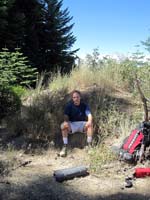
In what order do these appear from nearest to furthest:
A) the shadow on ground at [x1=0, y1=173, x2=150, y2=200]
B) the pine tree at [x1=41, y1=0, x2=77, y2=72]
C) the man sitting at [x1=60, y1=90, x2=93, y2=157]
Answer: the shadow on ground at [x1=0, y1=173, x2=150, y2=200], the man sitting at [x1=60, y1=90, x2=93, y2=157], the pine tree at [x1=41, y1=0, x2=77, y2=72]

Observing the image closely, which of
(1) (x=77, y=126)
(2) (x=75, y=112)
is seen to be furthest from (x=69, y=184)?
(2) (x=75, y=112)

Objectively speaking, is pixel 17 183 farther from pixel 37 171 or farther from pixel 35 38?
pixel 35 38

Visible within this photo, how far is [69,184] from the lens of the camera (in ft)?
15.6

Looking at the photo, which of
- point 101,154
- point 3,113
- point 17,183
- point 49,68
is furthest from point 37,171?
point 49,68

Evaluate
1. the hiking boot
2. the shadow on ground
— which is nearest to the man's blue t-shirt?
the hiking boot

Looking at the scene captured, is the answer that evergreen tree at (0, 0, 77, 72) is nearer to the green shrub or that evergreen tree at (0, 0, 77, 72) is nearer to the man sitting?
the green shrub

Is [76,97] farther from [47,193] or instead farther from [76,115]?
[47,193]

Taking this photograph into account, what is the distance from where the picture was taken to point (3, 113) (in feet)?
26.6

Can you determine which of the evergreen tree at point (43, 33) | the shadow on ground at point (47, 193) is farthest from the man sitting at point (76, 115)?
the evergreen tree at point (43, 33)

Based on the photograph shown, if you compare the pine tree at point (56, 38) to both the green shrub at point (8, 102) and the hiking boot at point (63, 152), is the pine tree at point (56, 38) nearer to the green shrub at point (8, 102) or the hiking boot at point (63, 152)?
the green shrub at point (8, 102)

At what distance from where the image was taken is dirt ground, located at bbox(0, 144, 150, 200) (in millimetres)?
4293

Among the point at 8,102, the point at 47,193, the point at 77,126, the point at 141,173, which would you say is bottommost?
the point at 47,193

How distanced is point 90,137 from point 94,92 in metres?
Result: 2.05

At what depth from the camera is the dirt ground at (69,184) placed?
429 centimetres
